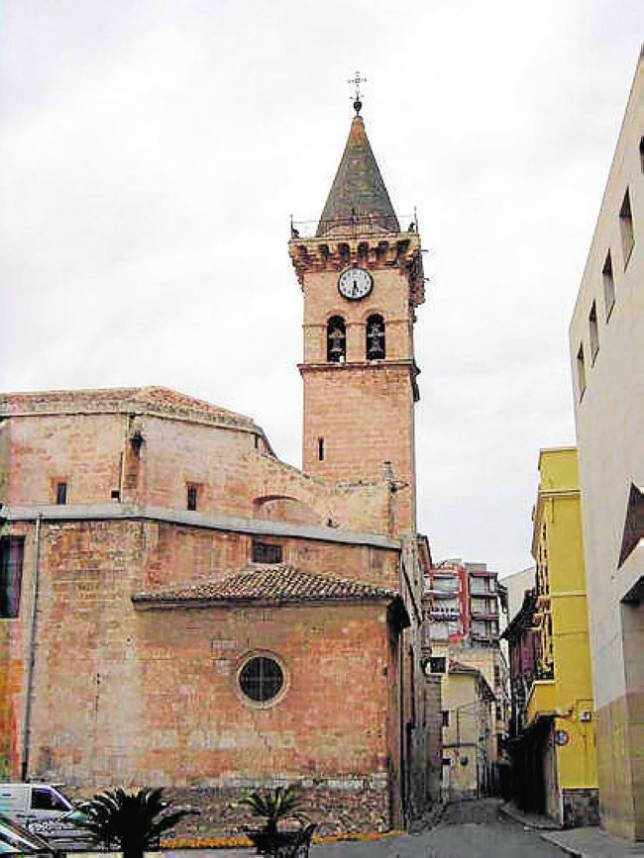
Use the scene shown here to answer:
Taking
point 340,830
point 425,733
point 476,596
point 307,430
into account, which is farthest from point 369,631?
point 476,596

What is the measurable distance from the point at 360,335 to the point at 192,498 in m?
14.4

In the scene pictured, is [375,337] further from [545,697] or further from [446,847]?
[446,847]

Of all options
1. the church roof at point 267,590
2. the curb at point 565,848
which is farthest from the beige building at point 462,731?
the church roof at point 267,590

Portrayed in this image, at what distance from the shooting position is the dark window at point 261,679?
81.6ft

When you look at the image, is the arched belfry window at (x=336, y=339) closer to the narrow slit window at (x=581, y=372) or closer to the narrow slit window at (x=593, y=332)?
the narrow slit window at (x=581, y=372)

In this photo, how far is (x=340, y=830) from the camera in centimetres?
2377

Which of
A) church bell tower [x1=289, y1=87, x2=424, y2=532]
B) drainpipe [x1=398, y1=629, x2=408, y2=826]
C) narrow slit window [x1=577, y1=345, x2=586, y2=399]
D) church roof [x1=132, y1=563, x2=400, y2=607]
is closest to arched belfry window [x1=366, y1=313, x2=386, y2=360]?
church bell tower [x1=289, y1=87, x2=424, y2=532]

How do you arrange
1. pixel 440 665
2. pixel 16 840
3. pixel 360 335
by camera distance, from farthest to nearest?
1. pixel 440 665
2. pixel 360 335
3. pixel 16 840

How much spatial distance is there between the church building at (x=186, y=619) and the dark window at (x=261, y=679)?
0.03 meters

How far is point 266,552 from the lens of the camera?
2847cm

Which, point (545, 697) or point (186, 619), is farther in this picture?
Result: point (545, 697)

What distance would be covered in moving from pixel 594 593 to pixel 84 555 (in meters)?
11.6

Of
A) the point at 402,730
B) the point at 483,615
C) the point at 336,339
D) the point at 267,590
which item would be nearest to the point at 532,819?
the point at 402,730

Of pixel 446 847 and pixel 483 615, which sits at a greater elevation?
pixel 483 615
